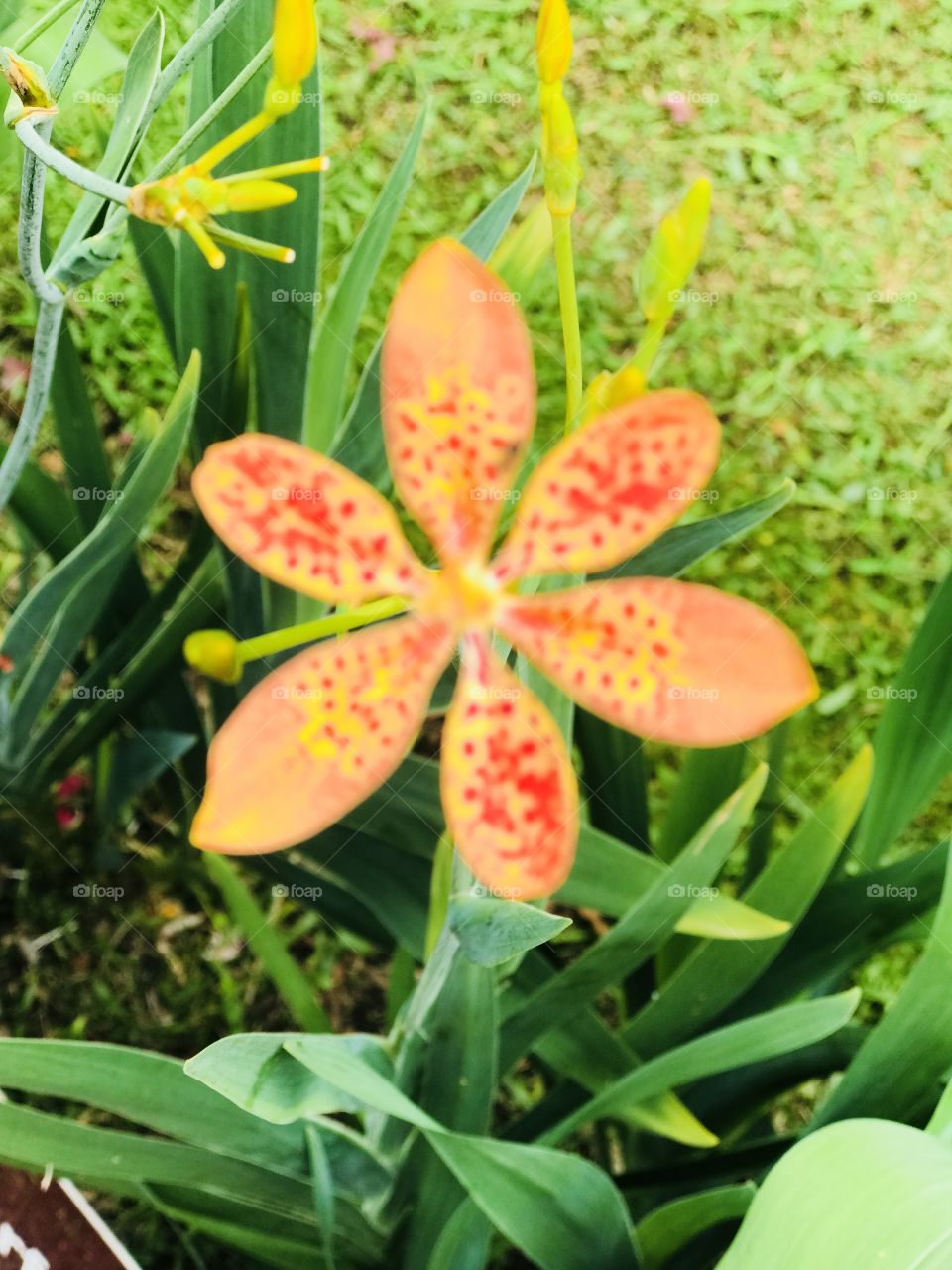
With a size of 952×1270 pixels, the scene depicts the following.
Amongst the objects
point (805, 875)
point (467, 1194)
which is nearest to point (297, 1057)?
point (467, 1194)

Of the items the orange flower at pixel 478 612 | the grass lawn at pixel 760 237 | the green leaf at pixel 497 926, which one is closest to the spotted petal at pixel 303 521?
the orange flower at pixel 478 612

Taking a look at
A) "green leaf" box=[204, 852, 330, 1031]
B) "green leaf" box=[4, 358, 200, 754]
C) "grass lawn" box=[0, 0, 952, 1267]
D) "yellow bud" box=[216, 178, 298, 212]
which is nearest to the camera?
"yellow bud" box=[216, 178, 298, 212]

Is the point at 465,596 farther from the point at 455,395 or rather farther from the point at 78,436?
the point at 78,436

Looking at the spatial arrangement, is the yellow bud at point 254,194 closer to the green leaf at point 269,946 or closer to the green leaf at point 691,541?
the green leaf at point 691,541

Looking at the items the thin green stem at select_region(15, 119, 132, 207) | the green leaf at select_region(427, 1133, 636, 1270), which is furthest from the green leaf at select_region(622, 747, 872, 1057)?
the thin green stem at select_region(15, 119, 132, 207)

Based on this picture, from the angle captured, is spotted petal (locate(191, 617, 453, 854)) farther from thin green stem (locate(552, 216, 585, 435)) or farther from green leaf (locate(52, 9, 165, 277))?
green leaf (locate(52, 9, 165, 277))

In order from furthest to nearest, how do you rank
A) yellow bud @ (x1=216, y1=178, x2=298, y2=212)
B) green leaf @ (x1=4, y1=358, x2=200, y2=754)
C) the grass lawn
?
the grass lawn, green leaf @ (x1=4, y1=358, x2=200, y2=754), yellow bud @ (x1=216, y1=178, x2=298, y2=212)

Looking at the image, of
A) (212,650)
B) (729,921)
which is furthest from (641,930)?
(212,650)
